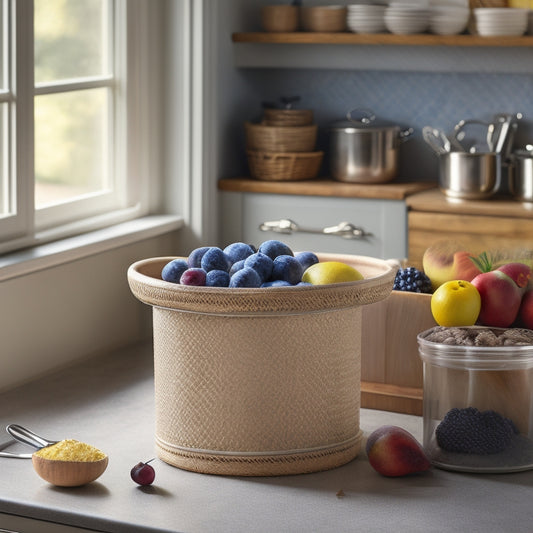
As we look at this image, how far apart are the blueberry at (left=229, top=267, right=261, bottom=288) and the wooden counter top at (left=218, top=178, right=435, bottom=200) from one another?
176 cm

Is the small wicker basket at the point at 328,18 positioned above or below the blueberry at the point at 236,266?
above

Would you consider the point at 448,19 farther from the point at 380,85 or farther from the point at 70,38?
the point at 70,38

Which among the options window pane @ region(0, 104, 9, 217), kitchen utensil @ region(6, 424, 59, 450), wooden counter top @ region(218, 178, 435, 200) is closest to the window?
window pane @ region(0, 104, 9, 217)

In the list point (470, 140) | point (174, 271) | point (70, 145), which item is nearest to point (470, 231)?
point (470, 140)

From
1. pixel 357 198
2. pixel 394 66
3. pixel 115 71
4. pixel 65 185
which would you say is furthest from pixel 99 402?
pixel 394 66

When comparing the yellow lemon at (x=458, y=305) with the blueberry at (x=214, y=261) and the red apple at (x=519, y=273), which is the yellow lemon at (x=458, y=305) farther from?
the blueberry at (x=214, y=261)

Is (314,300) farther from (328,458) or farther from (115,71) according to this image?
(115,71)

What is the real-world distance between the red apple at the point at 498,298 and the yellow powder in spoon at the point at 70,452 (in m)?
0.61

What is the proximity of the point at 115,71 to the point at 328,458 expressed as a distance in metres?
1.70

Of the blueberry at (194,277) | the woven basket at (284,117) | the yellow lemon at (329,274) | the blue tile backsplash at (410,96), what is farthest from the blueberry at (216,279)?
the blue tile backsplash at (410,96)

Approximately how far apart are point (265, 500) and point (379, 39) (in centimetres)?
212

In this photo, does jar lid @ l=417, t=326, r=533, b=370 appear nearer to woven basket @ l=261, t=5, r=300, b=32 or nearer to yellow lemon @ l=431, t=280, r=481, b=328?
yellow lemon @ l=431, t=280, r=481, b=328

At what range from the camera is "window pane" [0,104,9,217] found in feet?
7.56

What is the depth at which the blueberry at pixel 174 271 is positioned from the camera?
57.1 inches
